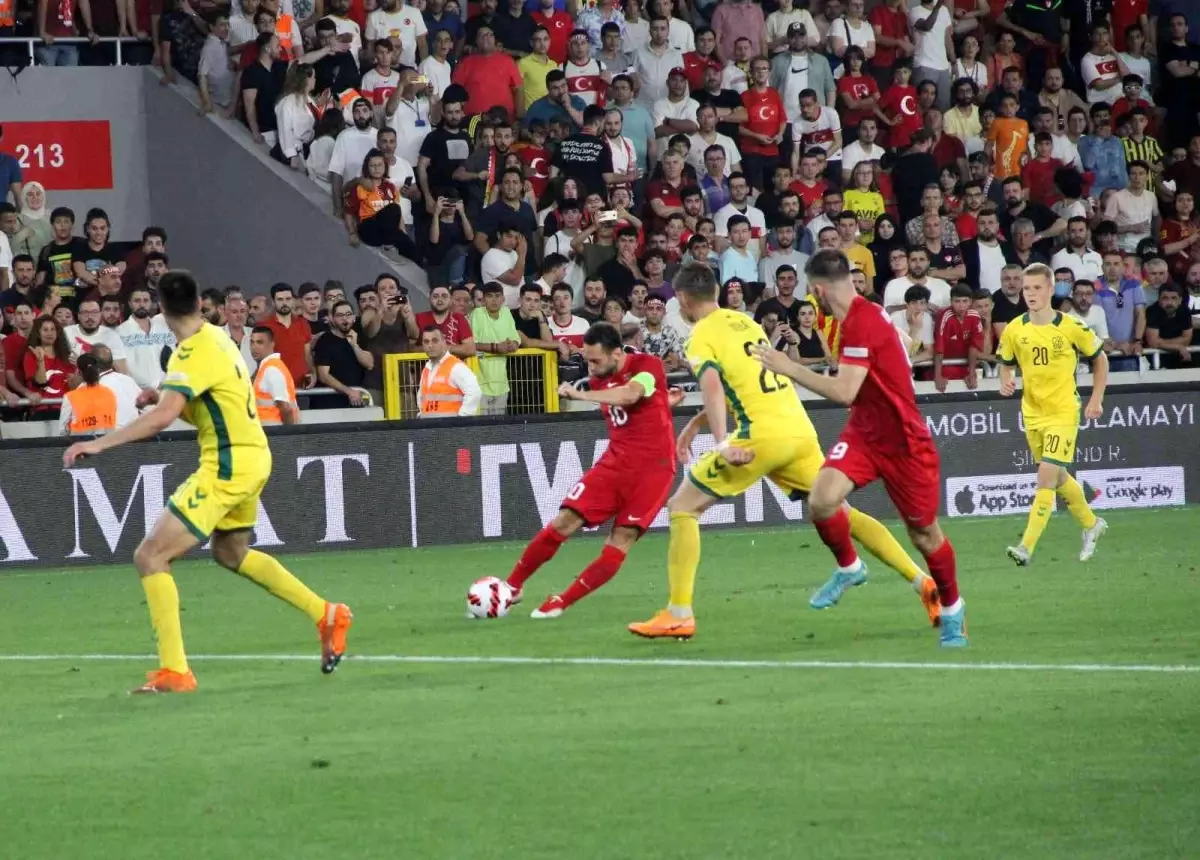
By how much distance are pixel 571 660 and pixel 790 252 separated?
40.6ft

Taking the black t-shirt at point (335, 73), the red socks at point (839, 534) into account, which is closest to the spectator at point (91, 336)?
the black t-shirt at point (335, 73)

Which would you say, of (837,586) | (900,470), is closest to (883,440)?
(900,470)

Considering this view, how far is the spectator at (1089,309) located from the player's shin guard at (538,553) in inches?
419

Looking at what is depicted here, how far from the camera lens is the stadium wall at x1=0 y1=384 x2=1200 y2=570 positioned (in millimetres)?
18141

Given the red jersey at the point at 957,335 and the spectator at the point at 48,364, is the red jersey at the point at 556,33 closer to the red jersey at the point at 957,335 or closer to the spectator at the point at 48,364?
the red jersey at the point at 957,335

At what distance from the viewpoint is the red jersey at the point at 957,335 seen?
21.8 metres

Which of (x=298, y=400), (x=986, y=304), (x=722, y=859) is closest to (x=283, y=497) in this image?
(x=298, y=400)

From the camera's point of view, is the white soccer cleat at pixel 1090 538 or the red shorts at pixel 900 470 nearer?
the red shorts at pixel 900 470

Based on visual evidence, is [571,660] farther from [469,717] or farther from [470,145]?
[470,145]

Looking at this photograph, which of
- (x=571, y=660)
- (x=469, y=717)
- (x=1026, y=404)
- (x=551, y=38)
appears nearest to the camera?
(x=469, y=717)

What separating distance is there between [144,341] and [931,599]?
9.69m

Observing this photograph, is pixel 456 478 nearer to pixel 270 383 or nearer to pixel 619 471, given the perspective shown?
pixel 270 383

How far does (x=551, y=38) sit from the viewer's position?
80.3 feet

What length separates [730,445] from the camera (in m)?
12.1
